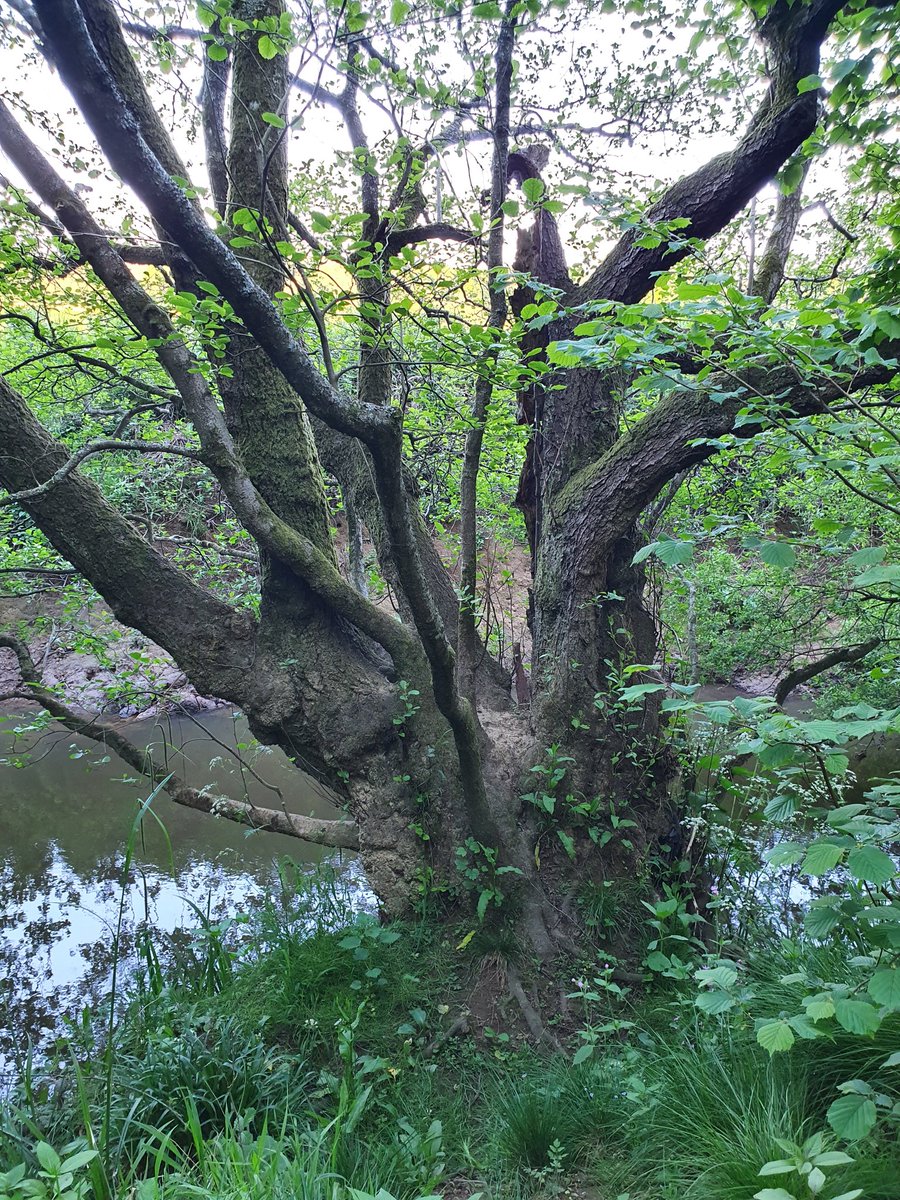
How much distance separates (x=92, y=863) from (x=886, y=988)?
21.9 ft

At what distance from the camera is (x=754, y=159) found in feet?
9.60

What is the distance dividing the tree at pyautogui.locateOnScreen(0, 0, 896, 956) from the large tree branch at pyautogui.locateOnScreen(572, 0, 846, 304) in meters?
0.01

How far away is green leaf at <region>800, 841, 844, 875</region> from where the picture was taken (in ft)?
3.91

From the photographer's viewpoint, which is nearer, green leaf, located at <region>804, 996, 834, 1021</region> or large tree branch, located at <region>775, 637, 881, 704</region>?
green leaf, located at <region>804, 996, 834, 1021</region>

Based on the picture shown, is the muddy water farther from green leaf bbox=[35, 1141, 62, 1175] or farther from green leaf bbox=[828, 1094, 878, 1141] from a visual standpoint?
green leaf bbox=[828, 1094, 878, 1141]

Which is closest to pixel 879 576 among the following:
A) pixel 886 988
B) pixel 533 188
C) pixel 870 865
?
pixel 870 865

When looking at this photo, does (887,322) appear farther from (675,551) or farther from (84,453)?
(84,453)

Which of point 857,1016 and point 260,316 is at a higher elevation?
point 260,316

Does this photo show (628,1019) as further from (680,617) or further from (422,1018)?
(680,617)

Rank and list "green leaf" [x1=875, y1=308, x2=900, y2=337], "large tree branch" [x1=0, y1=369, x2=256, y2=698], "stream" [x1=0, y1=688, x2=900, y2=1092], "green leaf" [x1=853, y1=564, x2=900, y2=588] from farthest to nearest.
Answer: "stream" [x1=0, y1=688, x2=900, y2=1092]
"large tree branch" [x1=0, y1=369, x2=256, y2=698]
"green leaf" [x1=875, y1=308, x2=900, y2=337]
"green leaf" [x1=853, y1=564, x2=900, y2=588]

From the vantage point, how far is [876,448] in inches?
68.7

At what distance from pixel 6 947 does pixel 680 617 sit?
6.39 meters

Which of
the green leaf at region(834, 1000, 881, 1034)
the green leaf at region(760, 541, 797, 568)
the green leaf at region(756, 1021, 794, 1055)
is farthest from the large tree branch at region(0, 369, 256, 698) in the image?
the green leaf at region(834, 1000, 881, 1034)

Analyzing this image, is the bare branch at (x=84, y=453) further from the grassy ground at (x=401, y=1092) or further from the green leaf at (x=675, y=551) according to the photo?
the green leaf at (x=675, y=551)
